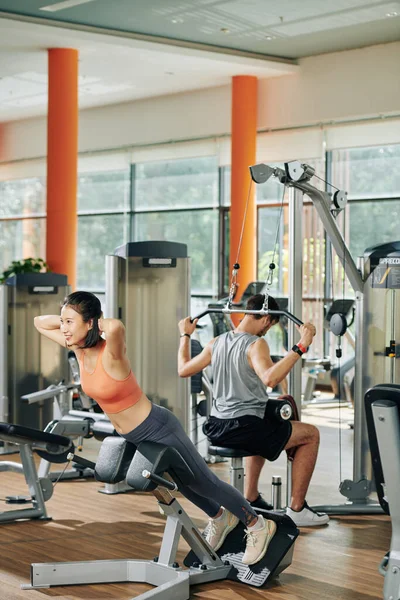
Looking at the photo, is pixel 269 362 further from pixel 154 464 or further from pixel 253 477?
pixel 154 464

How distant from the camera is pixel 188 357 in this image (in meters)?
4.44

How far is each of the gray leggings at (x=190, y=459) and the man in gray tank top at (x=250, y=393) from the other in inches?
23.5

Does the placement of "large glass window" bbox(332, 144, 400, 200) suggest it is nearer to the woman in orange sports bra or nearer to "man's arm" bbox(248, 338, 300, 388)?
"man's arm" bbox(248, 338, 300, 388)

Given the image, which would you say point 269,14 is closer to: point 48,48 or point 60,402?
point 48,48

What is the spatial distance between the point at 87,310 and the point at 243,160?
6839mm

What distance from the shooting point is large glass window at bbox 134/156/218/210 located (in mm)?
11172

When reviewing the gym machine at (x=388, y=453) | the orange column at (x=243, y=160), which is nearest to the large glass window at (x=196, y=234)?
the orange column at (x=243, y=160)

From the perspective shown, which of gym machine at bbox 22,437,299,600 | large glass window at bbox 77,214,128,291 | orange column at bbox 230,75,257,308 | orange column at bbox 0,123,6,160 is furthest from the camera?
orange column at bbox 0,123,6,160

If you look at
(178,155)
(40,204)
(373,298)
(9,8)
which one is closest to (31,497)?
(373,298)

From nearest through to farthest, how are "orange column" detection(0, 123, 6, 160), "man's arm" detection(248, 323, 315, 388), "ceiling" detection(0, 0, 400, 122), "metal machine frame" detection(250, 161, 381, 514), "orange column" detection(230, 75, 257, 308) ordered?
"man's arm" detection(248, 323, 315, 388)
"metal machine frame" detection(250, 161, 381, 514)
"ceiling" detection(0, 0, 400, 122)
"orange column" detection(230, 75, 257, 308)
"orange column" detection(0, 123, 6, 160)

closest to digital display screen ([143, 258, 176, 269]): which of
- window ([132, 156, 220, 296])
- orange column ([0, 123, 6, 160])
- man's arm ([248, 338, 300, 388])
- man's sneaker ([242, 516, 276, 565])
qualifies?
man's arm ([248, 338, 300, 388])

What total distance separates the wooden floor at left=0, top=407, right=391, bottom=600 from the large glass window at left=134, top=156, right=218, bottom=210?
6132 mm

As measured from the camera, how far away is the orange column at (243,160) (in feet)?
32.7

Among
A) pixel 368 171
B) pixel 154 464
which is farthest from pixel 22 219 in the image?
pixel 154 464
